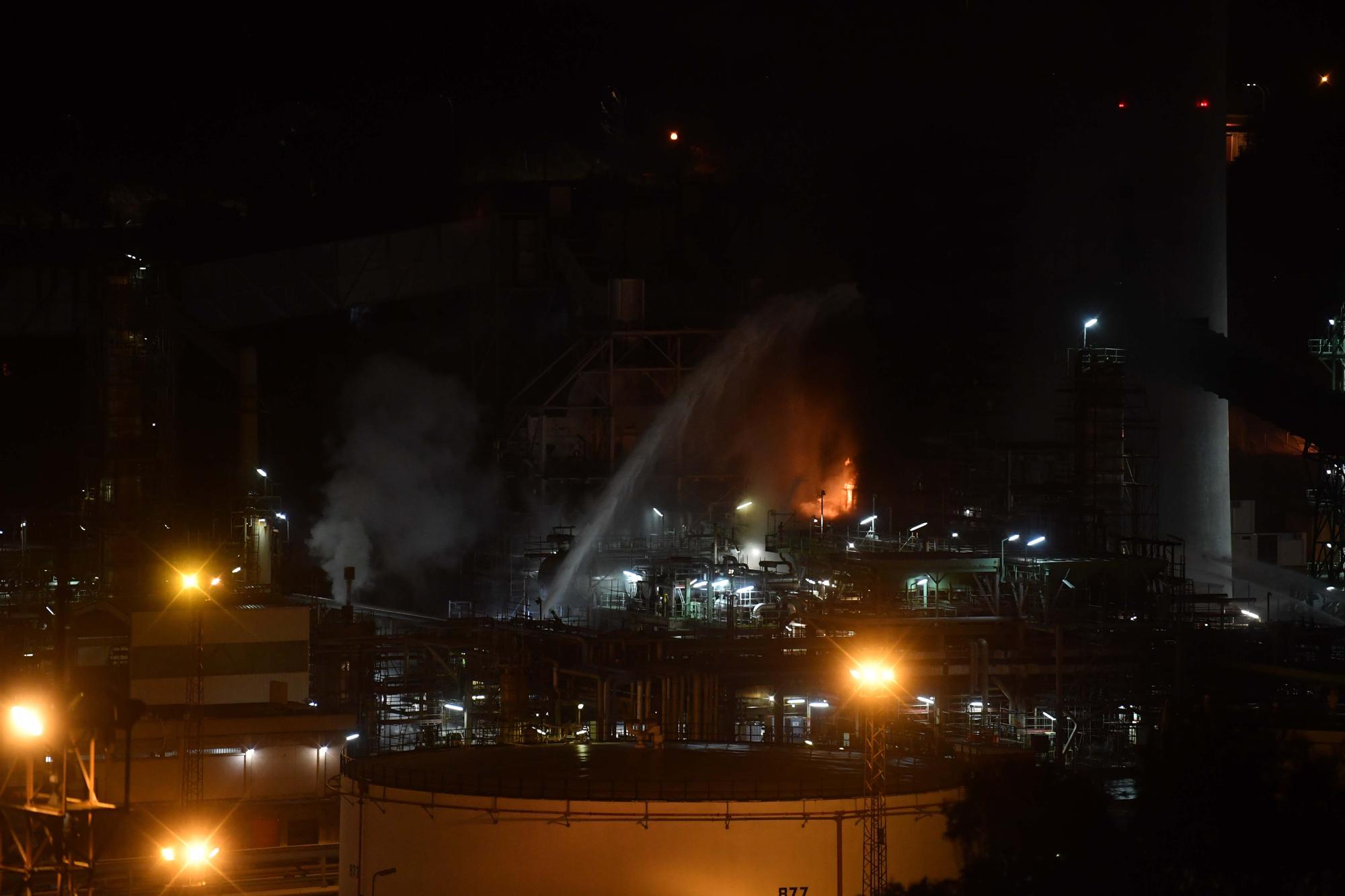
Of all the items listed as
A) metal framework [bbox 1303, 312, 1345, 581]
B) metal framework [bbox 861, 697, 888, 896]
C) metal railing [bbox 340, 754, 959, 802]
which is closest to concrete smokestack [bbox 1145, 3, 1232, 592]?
metal framework [bbox 1303, 312, 1345, 581]

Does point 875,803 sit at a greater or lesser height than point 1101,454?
lesser

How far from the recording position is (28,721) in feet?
69.6

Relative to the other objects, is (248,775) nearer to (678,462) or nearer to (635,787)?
(635,787)

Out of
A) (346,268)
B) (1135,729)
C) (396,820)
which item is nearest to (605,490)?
(346,268)

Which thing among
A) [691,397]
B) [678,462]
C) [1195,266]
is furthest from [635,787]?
[1195,266]

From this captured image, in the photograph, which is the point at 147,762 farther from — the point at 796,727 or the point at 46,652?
the point at 796,727

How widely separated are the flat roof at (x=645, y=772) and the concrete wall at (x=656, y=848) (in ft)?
0.82

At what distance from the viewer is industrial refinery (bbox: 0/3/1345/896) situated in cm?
2805

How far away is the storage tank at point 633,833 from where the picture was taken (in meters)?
26.0

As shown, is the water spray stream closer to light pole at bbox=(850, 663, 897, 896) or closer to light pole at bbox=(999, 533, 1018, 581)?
light pole at bbox=(999, 533, 1018, 581)

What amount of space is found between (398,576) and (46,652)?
49.0 feet

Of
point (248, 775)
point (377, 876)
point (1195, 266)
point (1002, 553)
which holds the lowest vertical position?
point (377, 876)

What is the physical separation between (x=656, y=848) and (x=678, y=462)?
24.2 meters

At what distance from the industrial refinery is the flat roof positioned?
16cm
